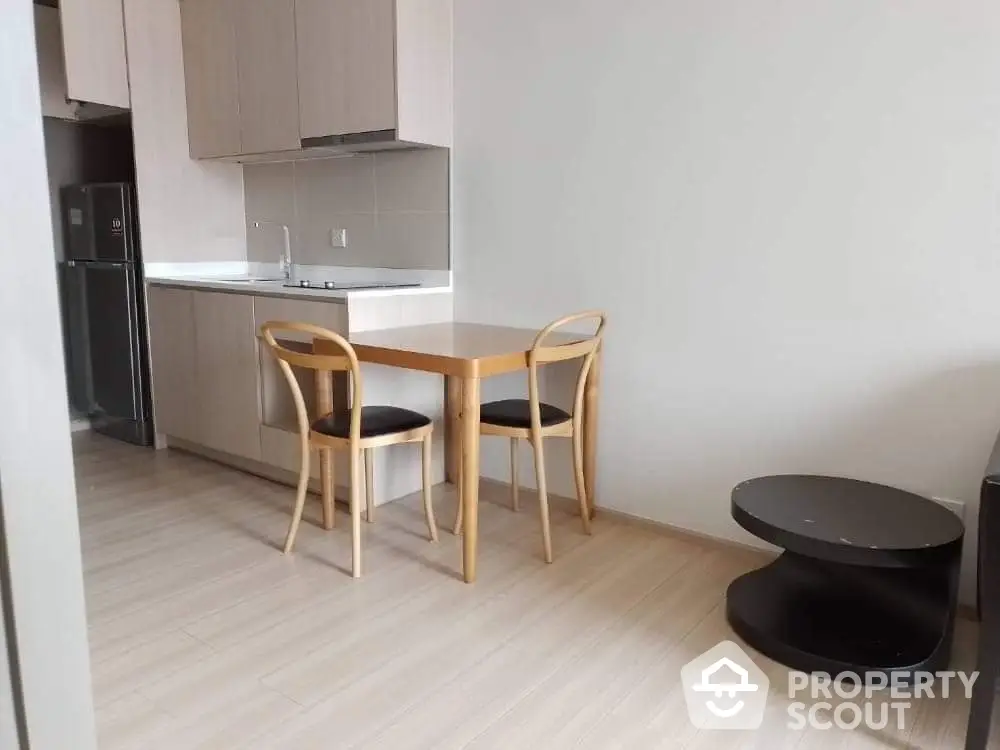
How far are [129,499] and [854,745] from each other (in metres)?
2.76

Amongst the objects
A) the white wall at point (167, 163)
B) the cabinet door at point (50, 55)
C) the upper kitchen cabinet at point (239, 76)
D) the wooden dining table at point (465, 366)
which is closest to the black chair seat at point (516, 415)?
the wooden dining table at point (465, 366)

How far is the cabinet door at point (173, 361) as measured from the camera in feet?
11.7

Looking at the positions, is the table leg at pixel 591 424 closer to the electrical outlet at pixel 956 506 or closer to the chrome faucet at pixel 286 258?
the electrical outlet at pixel 956 506

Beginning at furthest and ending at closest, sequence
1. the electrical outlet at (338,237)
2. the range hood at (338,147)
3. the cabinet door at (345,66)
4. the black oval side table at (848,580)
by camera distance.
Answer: the electrical outlet at (338,237), the range hood at (338,147), the cabinet door at (345,66), the black oval side table at (848,580)

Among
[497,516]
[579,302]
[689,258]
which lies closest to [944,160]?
[689,258]

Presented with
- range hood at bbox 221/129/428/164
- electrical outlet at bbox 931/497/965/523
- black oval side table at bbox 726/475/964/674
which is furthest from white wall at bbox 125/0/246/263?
electrical outlet at bbox 931/497/965/523

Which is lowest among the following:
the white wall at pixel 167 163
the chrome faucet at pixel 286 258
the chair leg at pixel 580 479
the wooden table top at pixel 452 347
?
the chair leg at pixel 580 479

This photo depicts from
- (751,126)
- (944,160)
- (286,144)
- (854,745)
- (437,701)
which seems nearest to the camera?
(854,745)

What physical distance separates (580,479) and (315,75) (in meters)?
1.99

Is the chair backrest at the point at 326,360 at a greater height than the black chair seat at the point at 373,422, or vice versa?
the chair backrest at the point at 326,360

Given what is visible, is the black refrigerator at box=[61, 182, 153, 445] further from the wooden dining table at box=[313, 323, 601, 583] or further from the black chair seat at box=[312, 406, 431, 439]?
the black chair seat at box=[312, 406, 431, 439]

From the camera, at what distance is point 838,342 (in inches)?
91.6

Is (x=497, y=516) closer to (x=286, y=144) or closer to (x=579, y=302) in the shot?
(x=579, y=302)

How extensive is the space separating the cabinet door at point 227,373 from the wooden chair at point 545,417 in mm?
1172
